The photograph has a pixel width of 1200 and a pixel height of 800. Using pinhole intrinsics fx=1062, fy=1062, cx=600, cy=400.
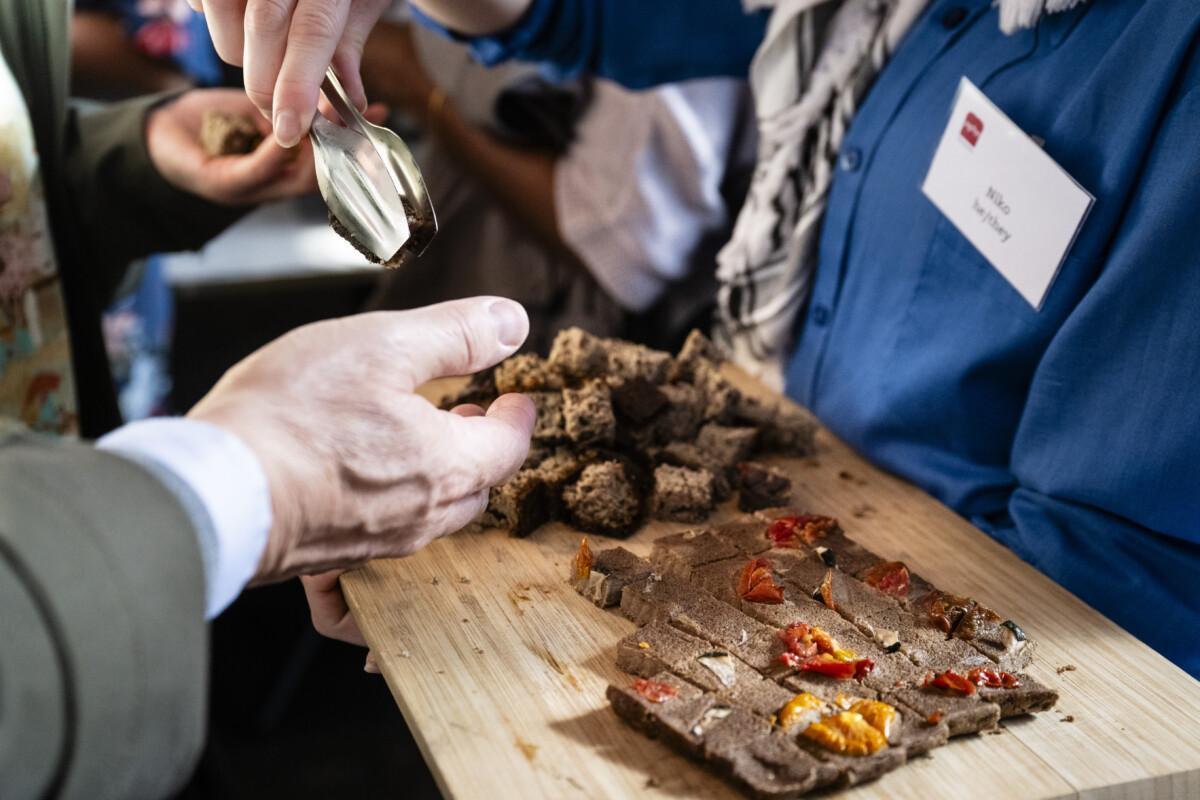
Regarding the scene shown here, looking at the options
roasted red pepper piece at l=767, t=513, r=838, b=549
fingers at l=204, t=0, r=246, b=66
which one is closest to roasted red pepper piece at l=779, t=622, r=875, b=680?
roasted red pepper piece at l=767, t=513, r=838, b=549

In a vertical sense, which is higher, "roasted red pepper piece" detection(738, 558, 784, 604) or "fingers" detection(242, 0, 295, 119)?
"fingers" detection(242, 0, 295, 119)

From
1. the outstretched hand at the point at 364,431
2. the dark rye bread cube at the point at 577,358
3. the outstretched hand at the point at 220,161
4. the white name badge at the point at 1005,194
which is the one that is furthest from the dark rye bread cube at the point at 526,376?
the white name badge at the point at 1005,194

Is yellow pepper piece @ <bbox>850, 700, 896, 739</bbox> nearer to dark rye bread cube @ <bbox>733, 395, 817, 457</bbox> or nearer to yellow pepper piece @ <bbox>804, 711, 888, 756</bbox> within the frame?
yellow pepper piece @ <bbox>804, 711, 888, 756</bbox>

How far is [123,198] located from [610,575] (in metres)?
1.33

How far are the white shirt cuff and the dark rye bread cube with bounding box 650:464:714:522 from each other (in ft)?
2.40

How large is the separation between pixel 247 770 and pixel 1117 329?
2381mm

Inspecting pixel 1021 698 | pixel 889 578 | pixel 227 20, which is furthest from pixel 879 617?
pixel 227 20

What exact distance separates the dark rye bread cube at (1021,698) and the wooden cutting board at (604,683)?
1 centimetres

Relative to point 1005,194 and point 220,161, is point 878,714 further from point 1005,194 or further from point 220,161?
point 220,161

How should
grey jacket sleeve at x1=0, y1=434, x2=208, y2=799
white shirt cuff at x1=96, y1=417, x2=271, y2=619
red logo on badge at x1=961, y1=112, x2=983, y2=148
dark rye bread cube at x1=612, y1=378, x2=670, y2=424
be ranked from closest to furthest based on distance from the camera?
1. grey jacket sleeve at x1=0, y1=434, x2=208, y2=799
2. white shirt cuff at x1=96, y1=417, x2=271, y2=619
3. red logo on badge at x1=961, y1=112, x2=983, y2=148
4. dark rye bread cube at x1=612, y1=378, x2=670, y2=424

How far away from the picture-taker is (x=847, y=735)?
1.08m

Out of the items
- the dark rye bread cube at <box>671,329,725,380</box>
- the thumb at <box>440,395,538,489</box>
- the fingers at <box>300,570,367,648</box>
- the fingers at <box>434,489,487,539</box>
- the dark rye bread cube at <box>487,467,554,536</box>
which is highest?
the thumb at <box>440,395,538,489</box>

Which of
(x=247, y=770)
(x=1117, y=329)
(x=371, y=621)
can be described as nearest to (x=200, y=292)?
(x=247, y=770)

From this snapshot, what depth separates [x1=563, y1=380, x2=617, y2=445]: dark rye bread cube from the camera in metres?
1.60
